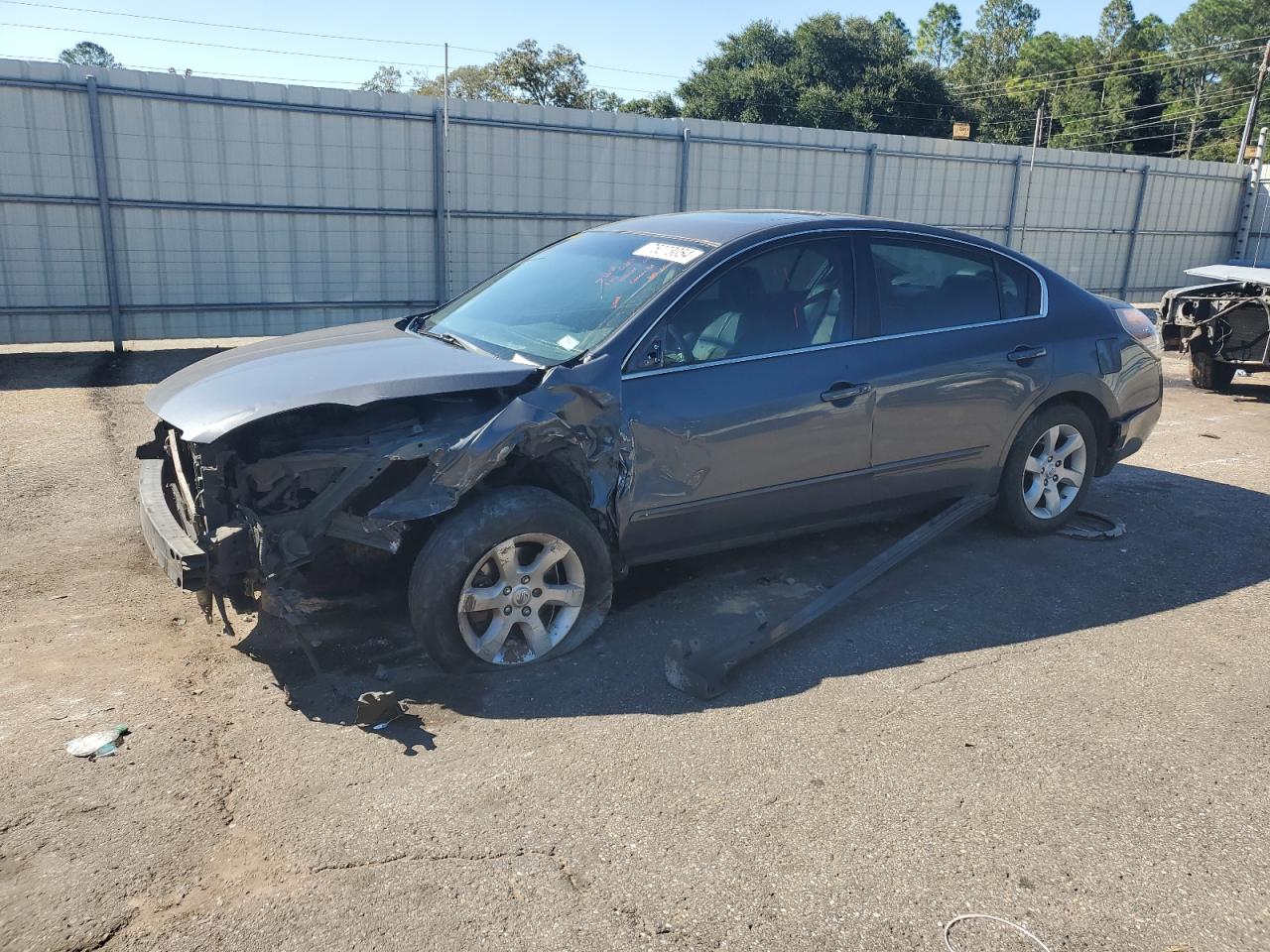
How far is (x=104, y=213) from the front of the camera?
10.7 m

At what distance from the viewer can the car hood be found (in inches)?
144

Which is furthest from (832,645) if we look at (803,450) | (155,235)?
(155,235)

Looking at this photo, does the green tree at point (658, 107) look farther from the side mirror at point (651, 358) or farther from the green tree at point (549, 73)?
the side mirror at point (651, 358)

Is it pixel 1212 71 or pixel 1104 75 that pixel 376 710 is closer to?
pixel 1104 75

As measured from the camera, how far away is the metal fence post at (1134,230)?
757 inches

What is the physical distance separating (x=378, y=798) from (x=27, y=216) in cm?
997

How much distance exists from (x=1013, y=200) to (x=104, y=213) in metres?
14.2

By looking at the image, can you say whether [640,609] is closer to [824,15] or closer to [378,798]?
[378,798]

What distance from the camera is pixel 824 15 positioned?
46938 millimetres

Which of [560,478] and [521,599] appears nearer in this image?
[521,599]

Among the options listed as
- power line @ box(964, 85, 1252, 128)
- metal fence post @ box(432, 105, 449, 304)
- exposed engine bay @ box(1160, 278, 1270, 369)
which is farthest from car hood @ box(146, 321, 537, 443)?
power line @ box(964, 85, 1252, 128)

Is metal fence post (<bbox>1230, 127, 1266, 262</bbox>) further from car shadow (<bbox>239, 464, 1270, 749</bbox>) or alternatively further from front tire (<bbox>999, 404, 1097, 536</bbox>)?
front tire (<bbox>999, 404, 1097, 536</bbox>)

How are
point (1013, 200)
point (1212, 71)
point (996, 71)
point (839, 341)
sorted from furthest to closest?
point (996, 71)
point (1212, 71)
point (1013, 200)
point (839, 341)

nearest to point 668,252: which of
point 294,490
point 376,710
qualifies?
point 294,490
